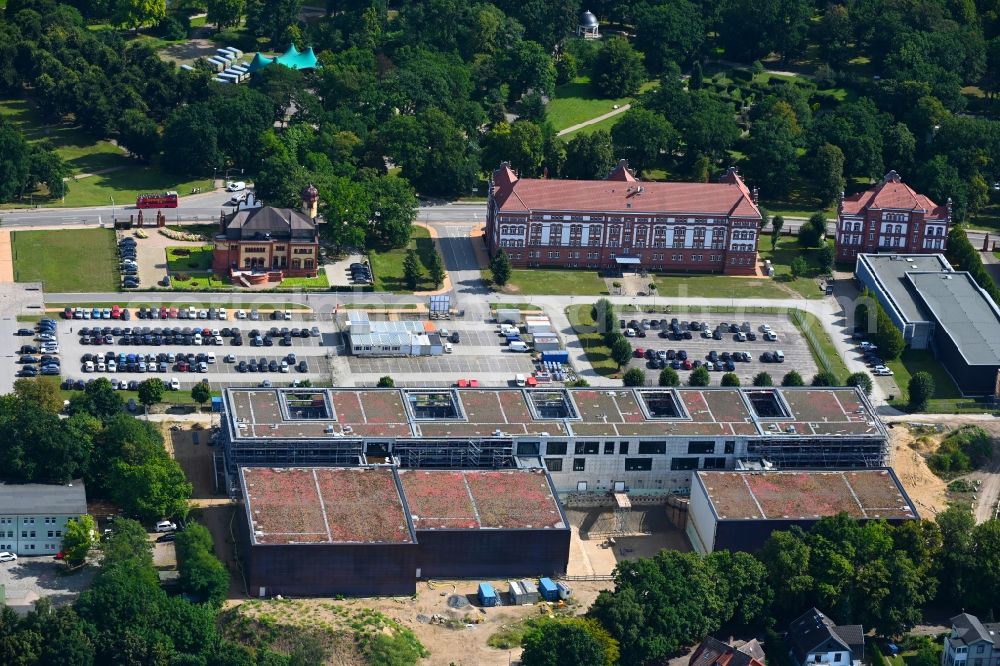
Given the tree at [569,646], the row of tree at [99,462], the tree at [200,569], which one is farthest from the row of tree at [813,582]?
the row of tree at [99,462]

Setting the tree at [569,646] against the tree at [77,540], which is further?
the tree at [77,540]

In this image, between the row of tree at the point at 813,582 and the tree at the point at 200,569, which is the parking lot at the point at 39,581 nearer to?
the tree at the point at 200,569

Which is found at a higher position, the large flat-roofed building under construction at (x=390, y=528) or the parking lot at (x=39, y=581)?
the large flat-roofed building under construction at (x=390, y=528)

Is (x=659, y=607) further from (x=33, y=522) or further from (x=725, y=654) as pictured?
(x=33, y=522)

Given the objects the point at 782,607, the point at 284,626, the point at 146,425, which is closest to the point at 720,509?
the point at 782,607

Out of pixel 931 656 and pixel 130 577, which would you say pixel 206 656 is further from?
pixel 931 656

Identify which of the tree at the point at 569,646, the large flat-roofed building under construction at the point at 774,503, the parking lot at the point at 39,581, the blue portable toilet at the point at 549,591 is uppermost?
the large flat-roofed building under construction at the point at 774,503

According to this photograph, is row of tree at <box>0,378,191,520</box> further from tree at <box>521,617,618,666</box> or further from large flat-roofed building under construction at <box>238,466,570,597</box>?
tree at <box>521,617,618,666</box>
